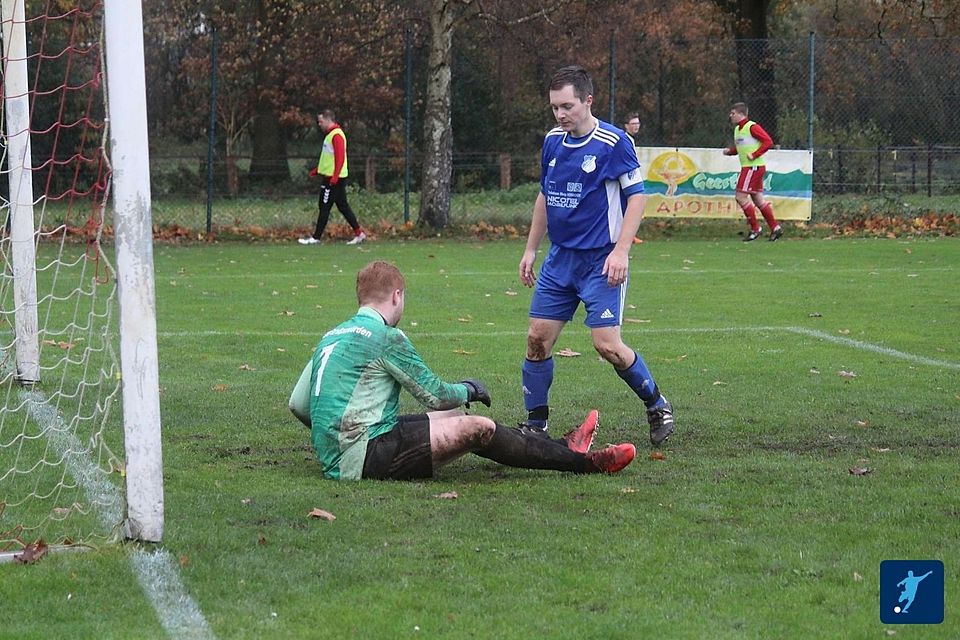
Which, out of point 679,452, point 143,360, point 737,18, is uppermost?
point 737,18

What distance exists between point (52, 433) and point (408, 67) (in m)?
15.0

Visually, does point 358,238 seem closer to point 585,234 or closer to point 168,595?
point 585,234

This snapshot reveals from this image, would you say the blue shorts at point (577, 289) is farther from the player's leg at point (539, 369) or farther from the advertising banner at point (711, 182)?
the advertising banner at point (711, 182)

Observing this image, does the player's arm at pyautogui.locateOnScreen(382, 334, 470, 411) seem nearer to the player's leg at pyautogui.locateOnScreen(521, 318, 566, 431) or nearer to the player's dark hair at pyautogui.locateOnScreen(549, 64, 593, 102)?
the player's leg at pyautogui.locateOnScreen(521, 318, 566, 431)

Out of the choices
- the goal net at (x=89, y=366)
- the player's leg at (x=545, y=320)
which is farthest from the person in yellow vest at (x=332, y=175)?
the player's leg at (x=545, y=320)

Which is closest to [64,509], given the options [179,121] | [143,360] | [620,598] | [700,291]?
[143,360]

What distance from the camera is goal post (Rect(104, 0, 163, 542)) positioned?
180 inches

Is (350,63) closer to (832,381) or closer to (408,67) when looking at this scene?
(408,67)

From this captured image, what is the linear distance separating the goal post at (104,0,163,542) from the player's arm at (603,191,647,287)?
2.62 metres

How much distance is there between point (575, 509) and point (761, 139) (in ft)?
49.6

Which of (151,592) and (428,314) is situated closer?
(151,592)

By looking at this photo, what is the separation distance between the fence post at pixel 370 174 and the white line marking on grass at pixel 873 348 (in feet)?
50.2

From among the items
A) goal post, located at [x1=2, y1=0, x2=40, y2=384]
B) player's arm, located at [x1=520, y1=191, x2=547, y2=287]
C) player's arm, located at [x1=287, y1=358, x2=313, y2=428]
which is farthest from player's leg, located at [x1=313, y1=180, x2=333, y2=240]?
player's arm, located at [x1=287, y1=358, x2=313, y2=428]

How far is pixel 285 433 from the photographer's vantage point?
699 centimetres
